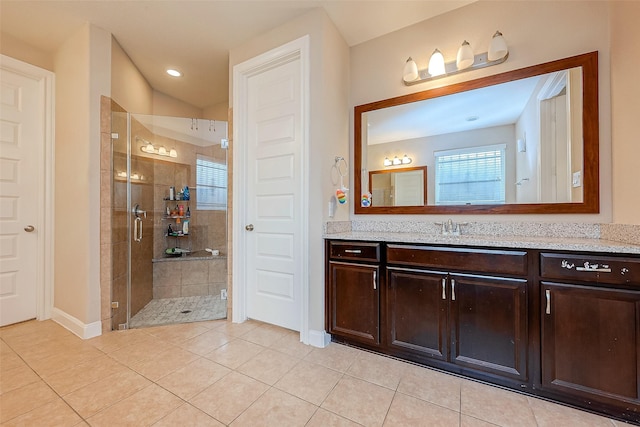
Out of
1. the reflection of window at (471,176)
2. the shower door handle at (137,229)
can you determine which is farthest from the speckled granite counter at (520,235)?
the shower door handle at (137,229)

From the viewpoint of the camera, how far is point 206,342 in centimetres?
212

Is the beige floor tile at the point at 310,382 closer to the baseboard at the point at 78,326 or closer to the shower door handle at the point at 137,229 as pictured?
the baseboard at the point at 78,326

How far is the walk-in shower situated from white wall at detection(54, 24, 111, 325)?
15 cm

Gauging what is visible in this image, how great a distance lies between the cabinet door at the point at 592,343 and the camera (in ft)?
4.09

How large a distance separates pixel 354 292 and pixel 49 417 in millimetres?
1841

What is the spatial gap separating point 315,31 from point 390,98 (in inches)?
33.5

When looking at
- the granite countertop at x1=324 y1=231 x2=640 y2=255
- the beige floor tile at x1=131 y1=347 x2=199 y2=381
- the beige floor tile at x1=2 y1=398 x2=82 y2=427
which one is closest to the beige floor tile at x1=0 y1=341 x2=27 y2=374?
the beige floor tile at x1=2 y1=398 x2=82 y2=427

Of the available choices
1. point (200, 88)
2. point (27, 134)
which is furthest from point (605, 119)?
point (27, 134)

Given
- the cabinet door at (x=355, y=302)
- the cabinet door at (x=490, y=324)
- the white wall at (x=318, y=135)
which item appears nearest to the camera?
the cabinet door at (x=490, y=324)

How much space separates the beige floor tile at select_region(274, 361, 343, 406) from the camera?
1482 millimetres

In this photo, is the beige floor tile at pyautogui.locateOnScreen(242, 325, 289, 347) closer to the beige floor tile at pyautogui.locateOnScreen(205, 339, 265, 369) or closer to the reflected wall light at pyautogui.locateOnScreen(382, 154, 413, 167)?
the beige floor tile at pyautogui.locateOnScreen(205, 339, 265, 369)

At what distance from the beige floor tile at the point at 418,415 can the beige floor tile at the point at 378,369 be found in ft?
0.48

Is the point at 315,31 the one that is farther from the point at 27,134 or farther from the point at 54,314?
the point at 54,314

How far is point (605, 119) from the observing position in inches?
64.3
